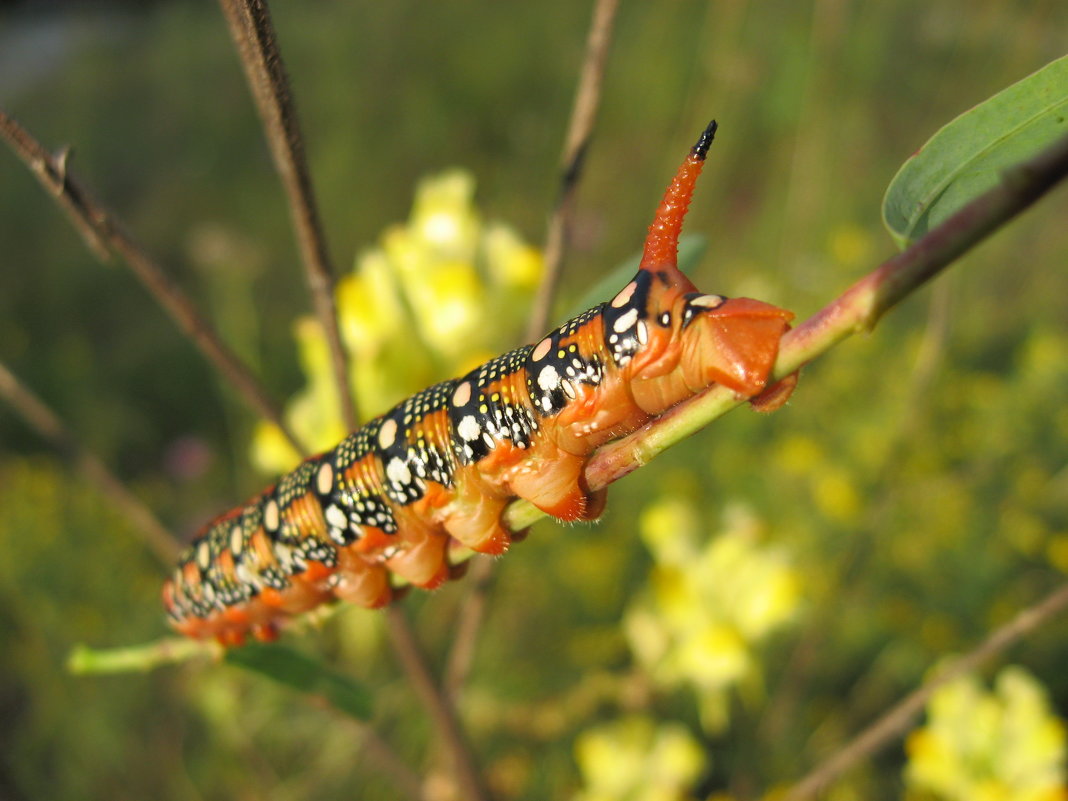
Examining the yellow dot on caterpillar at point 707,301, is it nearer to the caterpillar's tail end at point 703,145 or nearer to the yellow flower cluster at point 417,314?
the caterpillar's tail end at point 703,145

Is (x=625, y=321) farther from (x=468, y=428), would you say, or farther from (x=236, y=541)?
(x=236, y=541)

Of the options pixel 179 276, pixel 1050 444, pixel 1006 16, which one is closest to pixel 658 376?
pixel 1050 444

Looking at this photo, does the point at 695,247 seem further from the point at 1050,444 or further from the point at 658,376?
the point at 1050,444

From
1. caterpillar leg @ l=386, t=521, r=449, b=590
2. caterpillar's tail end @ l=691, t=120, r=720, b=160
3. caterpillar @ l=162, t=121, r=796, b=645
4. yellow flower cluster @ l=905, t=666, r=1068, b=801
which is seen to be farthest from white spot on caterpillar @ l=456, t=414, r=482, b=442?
yellow flower cluster @ l=905, t=666, r=1068, b=801

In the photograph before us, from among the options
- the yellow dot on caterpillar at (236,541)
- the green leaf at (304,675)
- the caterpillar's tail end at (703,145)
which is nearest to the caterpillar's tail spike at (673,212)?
the caterpillar's tail end at (703,145)

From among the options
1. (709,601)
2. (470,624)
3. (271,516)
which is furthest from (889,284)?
(709,601)
